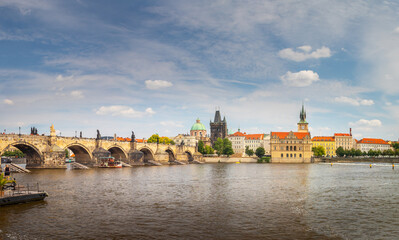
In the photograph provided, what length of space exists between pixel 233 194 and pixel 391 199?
648 inches

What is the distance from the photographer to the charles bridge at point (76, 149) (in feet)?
239

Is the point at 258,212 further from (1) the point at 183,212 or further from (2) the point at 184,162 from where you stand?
(2) the point at 184,162

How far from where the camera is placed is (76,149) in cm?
9088

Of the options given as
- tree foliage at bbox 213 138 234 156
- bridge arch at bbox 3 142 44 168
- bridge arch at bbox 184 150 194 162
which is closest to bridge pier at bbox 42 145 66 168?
bridge arch at bbox 3 142 44 168

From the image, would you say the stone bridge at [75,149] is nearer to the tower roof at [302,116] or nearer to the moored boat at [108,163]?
the moored boat at [108,163]

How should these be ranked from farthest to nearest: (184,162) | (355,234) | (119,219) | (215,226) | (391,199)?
(184,162) < (391,199) < (119,219) < (215,226) < (355,234)

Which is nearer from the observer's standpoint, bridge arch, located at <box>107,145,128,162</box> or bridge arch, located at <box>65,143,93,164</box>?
bridge arch, located at <box>65,143,93,164</box>

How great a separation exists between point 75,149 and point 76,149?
1.41 feet

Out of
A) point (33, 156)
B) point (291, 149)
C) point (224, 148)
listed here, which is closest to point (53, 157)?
point (33, 156)

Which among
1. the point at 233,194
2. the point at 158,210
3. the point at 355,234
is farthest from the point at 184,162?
the point at 355,234

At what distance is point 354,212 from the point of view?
93.7 ft

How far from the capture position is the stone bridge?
72.6 meters

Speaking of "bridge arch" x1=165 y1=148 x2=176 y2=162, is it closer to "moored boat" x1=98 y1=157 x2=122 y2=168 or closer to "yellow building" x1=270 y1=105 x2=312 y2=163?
"moored boat" x1=98 y1=157 x2=122 y2=168

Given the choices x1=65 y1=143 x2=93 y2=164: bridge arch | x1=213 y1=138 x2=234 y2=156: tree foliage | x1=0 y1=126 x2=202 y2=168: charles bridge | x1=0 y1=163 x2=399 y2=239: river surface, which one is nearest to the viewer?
x1=0 y1=163 x2=399 y2=239: river surface
